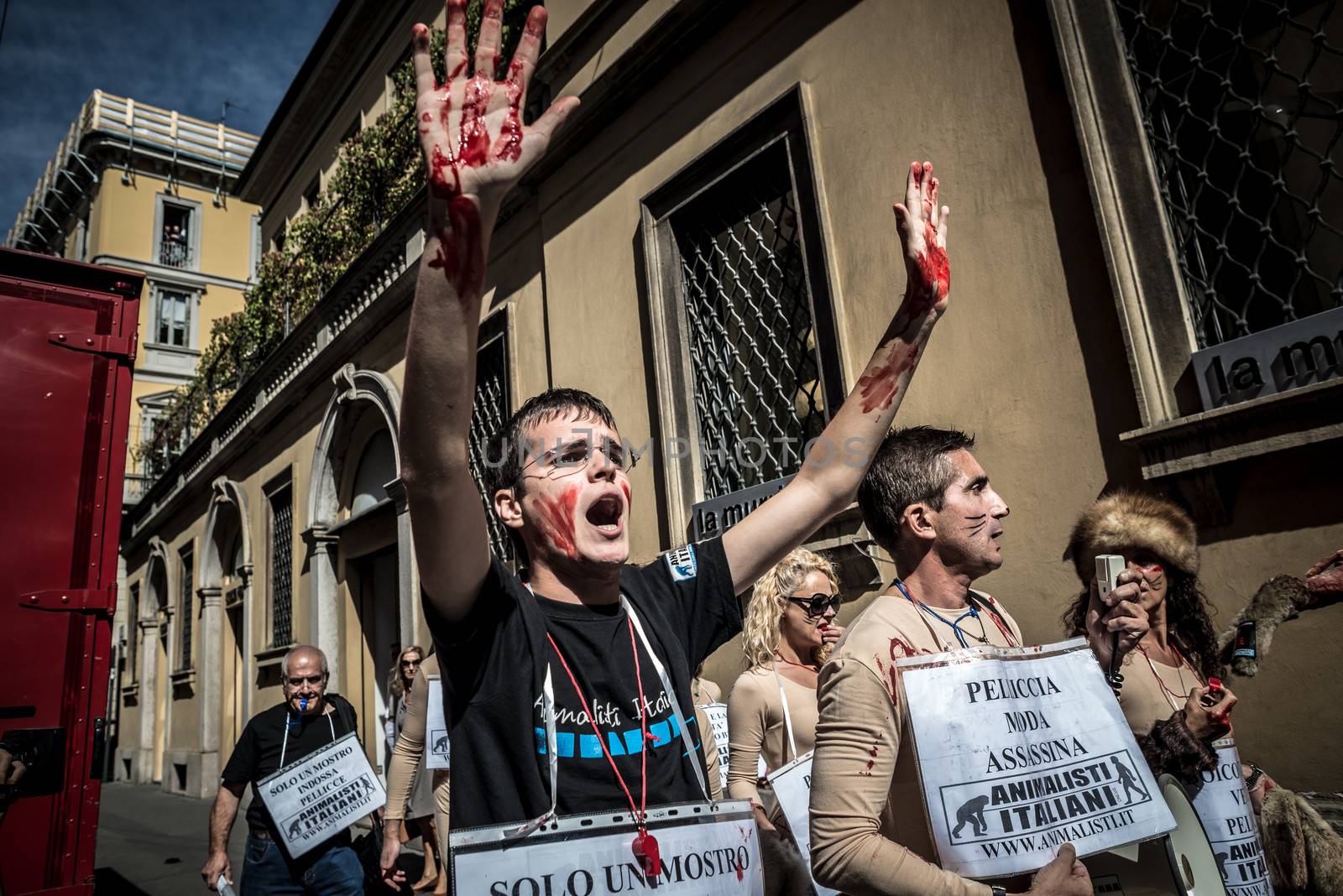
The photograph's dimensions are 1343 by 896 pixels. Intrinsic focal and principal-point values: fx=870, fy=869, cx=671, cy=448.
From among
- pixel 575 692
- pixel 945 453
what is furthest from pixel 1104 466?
pixel 575 692

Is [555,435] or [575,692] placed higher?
[555,435]

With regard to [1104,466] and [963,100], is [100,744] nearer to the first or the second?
[1104,466]

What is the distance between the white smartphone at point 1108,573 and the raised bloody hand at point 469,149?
1697 mm

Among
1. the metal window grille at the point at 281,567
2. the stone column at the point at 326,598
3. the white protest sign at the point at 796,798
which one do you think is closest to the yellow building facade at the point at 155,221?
the metal window grille at the point at 281,567

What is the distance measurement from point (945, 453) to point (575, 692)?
1.19 metres

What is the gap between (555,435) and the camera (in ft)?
6.04


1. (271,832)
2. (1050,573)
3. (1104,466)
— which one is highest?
(1104,466)

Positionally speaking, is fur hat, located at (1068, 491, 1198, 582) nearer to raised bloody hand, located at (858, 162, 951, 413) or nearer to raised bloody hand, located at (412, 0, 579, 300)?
raised bloody hand, located at (858, 162, 951, 413)

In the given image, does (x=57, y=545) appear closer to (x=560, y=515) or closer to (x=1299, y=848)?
(x=560, y=515)

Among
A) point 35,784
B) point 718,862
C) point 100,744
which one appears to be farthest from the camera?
point 100,744

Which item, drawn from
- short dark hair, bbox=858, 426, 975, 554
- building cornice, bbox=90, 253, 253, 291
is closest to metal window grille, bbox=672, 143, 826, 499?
short dark hair, bbox=858, 426, 975, 554

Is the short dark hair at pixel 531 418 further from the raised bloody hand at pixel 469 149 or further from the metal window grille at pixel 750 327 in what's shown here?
the metal window grille at pixel 750 327

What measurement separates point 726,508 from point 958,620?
11.9 feet

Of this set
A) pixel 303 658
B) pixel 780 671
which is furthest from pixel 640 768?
pixel 303 658
